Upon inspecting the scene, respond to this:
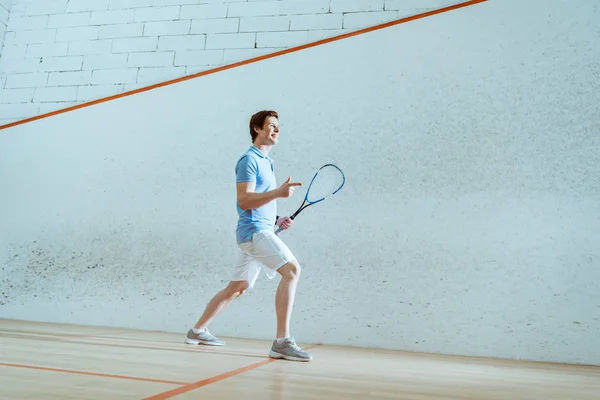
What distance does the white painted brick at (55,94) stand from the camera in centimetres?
360

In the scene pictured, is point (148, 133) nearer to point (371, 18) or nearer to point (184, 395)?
point (371, 18)

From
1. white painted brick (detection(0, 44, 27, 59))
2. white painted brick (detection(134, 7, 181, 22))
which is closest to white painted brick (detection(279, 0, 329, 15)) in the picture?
white painted brick (detection(134, 7, 181, 22))

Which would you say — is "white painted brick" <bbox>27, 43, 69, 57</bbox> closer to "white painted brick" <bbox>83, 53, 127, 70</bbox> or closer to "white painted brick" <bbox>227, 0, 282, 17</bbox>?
"white painted brick" <bbox>83, 53, 127, 70</bbox>

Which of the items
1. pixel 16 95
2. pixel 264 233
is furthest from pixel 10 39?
pixel 264 233

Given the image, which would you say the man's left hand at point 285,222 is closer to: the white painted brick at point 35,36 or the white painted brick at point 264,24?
the white painted brick at point 264,24

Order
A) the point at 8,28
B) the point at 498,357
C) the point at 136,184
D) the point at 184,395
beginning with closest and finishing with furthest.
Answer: the point at 184,395
the point at 498,357
the point at 136,184
the point at 8,28

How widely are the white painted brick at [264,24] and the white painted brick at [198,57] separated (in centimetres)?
23

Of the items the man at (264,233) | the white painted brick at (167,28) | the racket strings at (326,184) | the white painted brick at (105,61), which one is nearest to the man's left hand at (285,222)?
the man at (264,233)

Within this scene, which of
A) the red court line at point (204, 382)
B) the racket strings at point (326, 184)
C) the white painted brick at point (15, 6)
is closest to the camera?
the red court line at point (204, 382)

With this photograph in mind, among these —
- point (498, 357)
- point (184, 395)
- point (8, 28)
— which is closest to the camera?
point (184, 395)

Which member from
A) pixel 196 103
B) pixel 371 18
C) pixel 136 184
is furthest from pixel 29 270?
pixel 371 18

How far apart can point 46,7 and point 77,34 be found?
0.39 m

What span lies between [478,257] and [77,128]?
101 inches

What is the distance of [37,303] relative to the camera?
127 inches
